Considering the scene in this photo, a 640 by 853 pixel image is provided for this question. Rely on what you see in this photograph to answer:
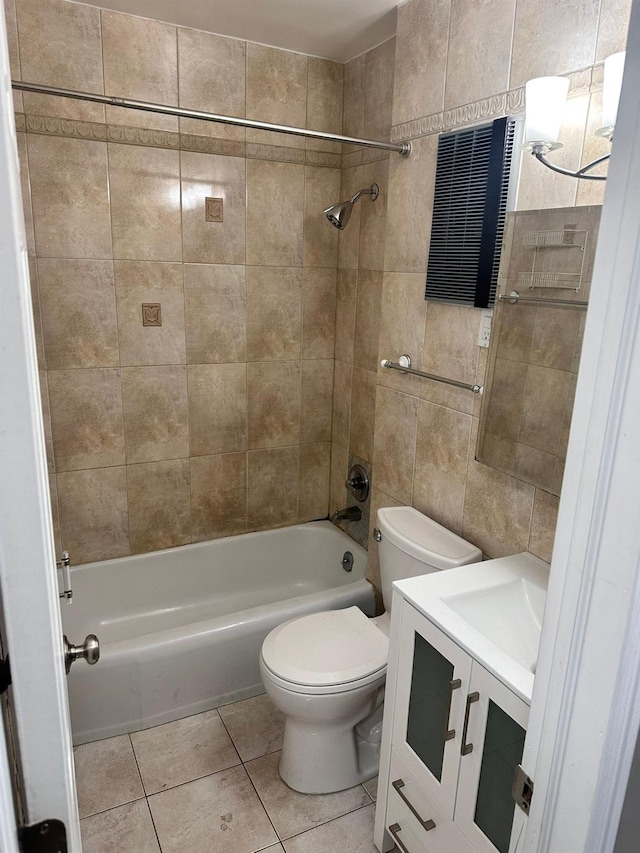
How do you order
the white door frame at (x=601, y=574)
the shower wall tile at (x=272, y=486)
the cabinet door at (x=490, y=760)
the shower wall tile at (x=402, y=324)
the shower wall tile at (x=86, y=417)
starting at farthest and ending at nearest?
the shower wall tile at (x=272, y=486)
the shower wall tile at (x=86, y=417)
the shower wall tile at (x=402, y=324)
the cabinet door at (x=490, y=760)
the white door frame at (x=601, y=574)

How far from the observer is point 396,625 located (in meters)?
1.53

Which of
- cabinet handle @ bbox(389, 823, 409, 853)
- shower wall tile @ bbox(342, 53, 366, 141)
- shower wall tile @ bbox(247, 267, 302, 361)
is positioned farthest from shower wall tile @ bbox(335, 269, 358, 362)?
cabinet handle @ bbox(389, 823, 409, 853)

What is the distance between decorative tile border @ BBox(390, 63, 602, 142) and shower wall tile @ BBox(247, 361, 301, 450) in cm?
116

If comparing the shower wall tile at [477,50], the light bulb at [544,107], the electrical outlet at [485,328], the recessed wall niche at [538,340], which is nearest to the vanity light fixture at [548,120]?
the light bulb at [544,107]

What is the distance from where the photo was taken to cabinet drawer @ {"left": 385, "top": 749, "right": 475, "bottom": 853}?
140cm

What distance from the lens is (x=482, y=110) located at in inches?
67.8

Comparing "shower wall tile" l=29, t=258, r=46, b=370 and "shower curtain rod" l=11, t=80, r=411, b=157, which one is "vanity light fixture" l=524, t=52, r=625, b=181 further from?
"shower wall tile" l=29, t=258, r=46, b=370

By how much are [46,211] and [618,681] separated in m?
2.41

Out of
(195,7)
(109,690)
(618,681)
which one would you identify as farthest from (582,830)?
(195,7)

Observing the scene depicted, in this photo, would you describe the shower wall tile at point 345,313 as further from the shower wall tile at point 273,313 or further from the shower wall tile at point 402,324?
the shower wall tile at point 402,324

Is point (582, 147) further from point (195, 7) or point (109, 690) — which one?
point (109, 690)

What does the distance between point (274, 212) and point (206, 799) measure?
2.30 m

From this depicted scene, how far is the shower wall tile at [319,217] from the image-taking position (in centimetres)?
272

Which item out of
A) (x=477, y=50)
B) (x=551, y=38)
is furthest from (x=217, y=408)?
(x=551, y=38)
